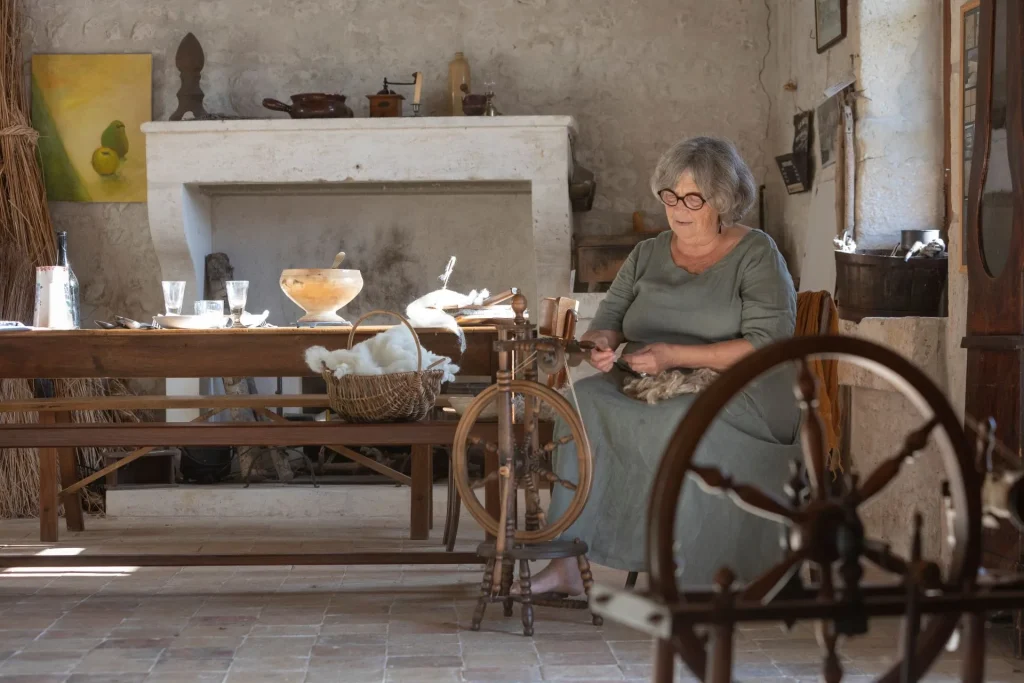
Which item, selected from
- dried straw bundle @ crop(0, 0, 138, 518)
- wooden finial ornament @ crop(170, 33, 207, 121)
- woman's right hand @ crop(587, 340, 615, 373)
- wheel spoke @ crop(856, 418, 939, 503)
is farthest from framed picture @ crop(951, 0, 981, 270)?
dried straw bundle @ crop(0, 0, 138, 518)

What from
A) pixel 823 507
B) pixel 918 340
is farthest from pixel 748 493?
pixel 918 340

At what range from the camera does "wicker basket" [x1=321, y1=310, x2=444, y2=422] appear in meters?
3.17

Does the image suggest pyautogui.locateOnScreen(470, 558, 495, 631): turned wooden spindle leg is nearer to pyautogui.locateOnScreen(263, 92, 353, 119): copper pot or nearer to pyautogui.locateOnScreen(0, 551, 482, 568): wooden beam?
pyautogui.locateOnScreen(0, 551, 482, 568): wooden beam

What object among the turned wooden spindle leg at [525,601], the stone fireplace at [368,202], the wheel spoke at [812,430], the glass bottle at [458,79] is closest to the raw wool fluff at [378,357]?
the turned wooden spindle leg at [525,601]

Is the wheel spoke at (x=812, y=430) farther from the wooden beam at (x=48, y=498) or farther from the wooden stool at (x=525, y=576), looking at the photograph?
the wooden beam at (x=48, y=498)

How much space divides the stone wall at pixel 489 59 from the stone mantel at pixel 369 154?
0.43 meters

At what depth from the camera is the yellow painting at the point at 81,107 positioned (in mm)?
5863

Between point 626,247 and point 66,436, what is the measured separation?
2.86 meters

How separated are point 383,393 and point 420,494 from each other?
119cm

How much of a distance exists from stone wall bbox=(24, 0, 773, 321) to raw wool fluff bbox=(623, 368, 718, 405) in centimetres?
296

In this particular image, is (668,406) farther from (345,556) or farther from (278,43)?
(278,43)

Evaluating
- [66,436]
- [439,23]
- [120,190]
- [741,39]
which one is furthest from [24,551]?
[741,39]

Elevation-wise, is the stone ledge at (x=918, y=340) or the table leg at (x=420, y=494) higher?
the stone ledge at (x=918, y=340)

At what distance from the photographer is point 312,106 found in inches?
216
